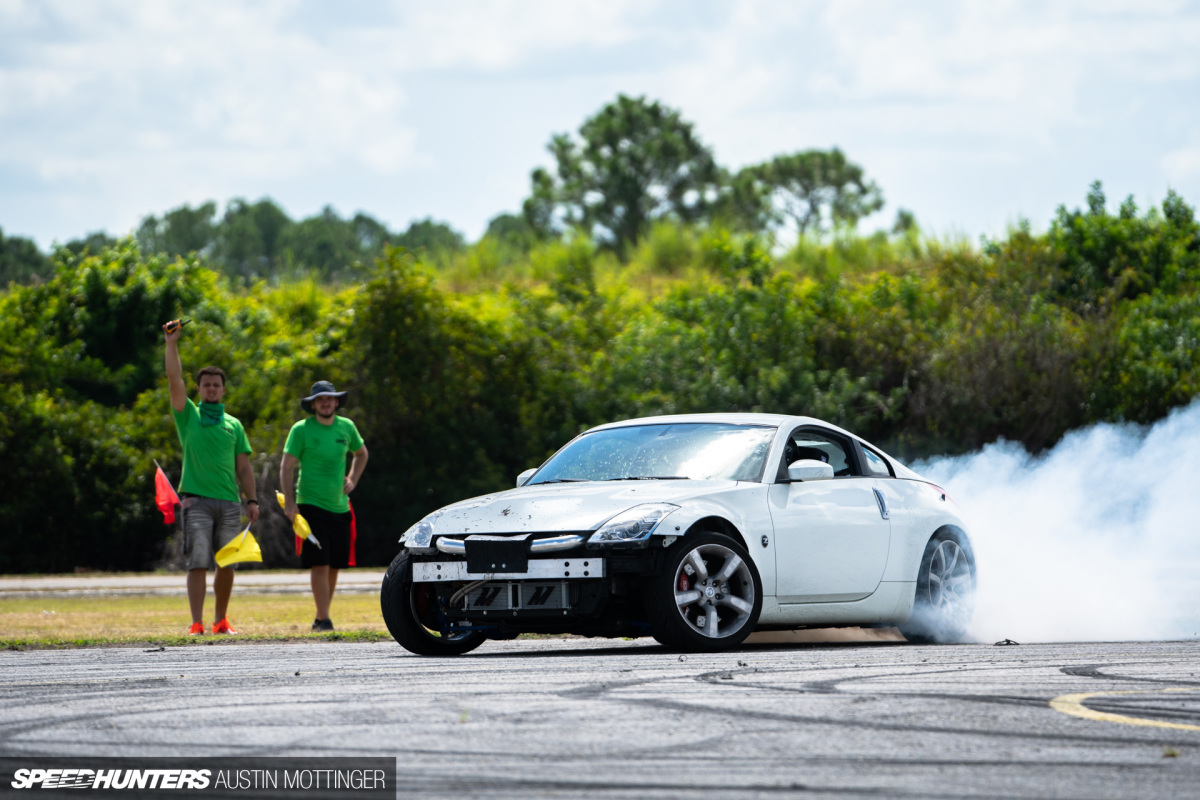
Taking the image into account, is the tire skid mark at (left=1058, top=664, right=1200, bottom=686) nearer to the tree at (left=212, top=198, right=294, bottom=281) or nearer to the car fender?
the car fender

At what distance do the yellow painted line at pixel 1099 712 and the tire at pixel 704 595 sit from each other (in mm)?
2565

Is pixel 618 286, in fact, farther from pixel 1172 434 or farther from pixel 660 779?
pixel 660 779

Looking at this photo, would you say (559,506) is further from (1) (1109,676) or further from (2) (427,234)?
(2) (427,234)

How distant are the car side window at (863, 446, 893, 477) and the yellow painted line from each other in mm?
3929

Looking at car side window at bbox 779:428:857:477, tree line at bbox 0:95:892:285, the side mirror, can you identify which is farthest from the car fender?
tree line at bbox 0:95:892:285

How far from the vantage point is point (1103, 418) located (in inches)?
1029

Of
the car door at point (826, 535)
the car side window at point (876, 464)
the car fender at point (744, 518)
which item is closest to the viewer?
the car fender at point (744, 518)

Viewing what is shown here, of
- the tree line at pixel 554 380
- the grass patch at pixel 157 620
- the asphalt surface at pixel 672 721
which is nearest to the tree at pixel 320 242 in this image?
the tree line at pixel 554 380

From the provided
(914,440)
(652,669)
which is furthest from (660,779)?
Result: (914,440)

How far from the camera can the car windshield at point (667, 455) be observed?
1001 cm

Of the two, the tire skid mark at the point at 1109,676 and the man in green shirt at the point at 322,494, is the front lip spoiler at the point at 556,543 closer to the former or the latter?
the tire skid mark at the point at 1109,676

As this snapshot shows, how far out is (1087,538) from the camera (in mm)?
13547

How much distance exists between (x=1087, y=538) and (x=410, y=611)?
252 inches

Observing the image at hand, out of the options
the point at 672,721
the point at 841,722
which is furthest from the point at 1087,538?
the point at 672,721
